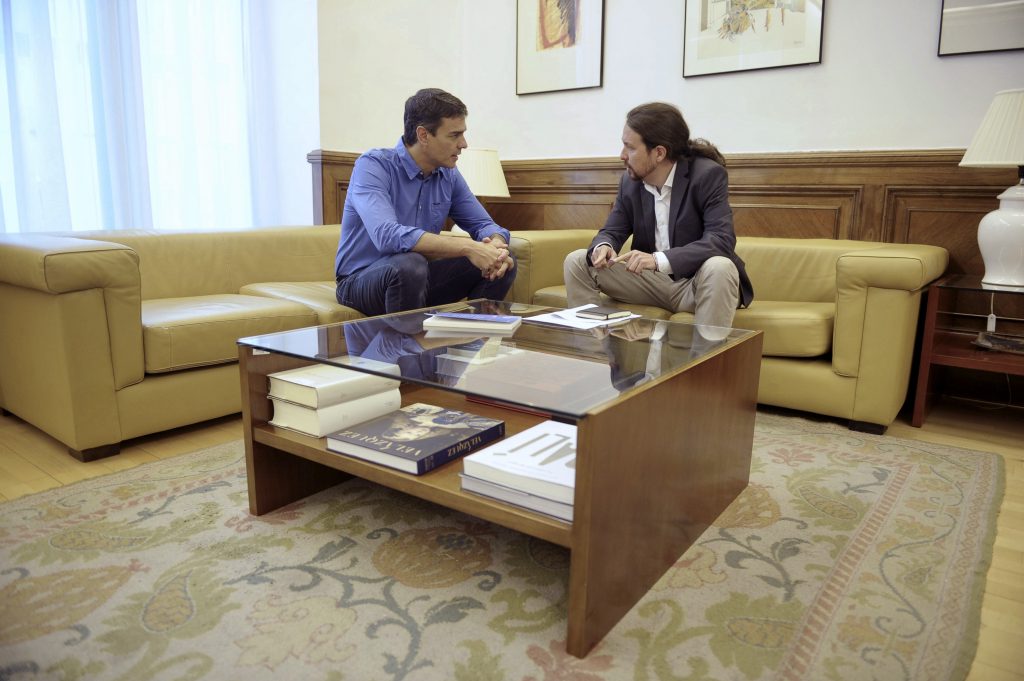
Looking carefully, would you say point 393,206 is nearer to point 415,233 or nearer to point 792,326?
point 415,233

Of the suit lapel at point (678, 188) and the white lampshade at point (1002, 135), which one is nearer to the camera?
the white lampshade at point (1002, 135)

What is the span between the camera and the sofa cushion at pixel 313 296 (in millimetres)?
2461

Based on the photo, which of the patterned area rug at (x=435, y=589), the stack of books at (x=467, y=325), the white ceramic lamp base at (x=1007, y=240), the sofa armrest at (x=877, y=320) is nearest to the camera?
the patterned area rug at (x=435, y=589)

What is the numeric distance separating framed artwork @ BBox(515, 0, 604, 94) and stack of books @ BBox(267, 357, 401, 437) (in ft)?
8.45

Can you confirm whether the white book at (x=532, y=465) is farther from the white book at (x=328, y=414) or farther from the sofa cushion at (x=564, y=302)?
the sofa cushion at (x=564, y=302)

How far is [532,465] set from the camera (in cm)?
124

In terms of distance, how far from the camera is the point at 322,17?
351cm

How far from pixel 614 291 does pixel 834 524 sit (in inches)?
49.8

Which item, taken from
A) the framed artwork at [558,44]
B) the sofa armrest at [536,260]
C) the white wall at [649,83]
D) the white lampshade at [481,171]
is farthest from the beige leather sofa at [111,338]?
the framed artwork at [558,44]

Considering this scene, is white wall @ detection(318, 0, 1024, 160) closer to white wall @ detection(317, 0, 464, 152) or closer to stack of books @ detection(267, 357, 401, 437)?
white wall @ detection(317, 0, 464, 152)

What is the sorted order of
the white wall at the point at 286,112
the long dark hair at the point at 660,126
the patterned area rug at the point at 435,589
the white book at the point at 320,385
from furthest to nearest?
1. the white wall at the point at 286,112
2. the long dark hair at the point at 660,126
3. the white book at the point at 320,385
4. the patterned area rug at the point at 435,589

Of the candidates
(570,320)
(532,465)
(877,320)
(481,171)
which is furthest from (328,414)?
(481,171)

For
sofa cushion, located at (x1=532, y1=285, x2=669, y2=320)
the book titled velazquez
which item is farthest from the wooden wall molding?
the book titled velazquez

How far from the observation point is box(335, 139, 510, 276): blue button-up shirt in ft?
7.91
